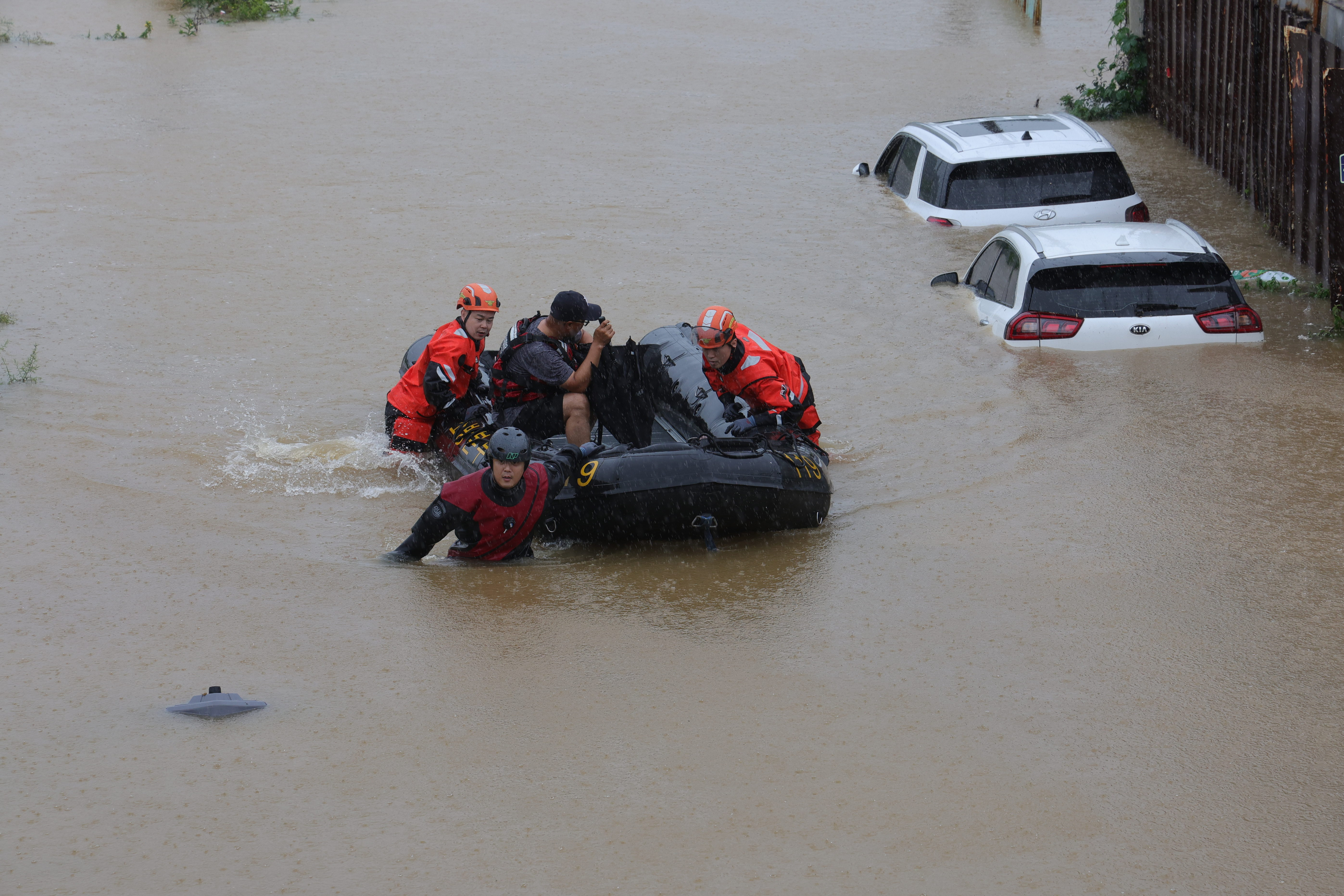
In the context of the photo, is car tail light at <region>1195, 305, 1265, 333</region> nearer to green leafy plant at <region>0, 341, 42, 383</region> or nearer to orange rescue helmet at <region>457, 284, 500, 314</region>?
orange rescue helmet at <region>457, 284, 500, 314</region>

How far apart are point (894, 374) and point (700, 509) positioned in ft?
13.1

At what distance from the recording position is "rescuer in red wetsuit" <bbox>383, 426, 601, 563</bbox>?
8.02 m

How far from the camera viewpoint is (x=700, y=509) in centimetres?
838

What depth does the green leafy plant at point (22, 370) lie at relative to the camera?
11.8 meters

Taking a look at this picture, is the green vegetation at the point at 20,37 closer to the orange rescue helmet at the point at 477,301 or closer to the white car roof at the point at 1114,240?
the orange rescue helmet at the point at 477,301

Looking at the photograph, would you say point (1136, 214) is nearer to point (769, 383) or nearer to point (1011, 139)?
point (1011, 139)

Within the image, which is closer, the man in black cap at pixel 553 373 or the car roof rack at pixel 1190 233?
the man in black cap at pixel 553 373

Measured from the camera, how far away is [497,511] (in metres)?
8.09

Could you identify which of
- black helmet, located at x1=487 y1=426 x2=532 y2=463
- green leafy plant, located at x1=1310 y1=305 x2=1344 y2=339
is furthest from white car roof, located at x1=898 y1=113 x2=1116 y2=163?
black helmet, located at x1=487 y1=426 x2=532 y2=463

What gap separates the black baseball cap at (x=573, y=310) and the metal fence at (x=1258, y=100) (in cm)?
635

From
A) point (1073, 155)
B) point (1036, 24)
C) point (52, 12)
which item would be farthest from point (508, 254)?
point (52, 12)

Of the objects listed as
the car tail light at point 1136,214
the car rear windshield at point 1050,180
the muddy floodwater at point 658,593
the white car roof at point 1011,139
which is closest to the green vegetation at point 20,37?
the muddy floodwater at point 658,593

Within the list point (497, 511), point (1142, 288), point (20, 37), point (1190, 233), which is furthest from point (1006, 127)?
point (20, 37)

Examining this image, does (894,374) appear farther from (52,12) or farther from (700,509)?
(52,12)
